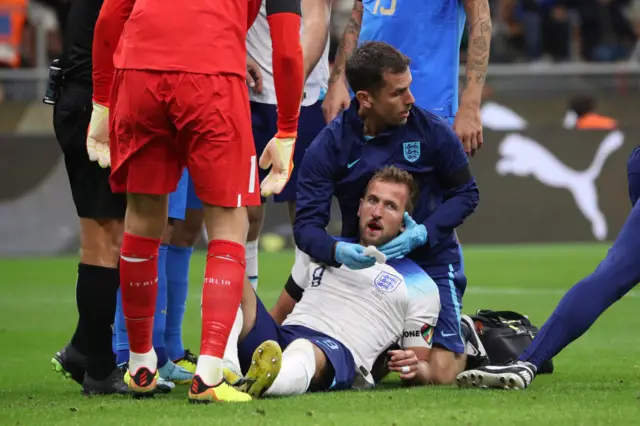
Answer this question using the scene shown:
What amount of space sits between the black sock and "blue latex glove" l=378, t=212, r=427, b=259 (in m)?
1.20

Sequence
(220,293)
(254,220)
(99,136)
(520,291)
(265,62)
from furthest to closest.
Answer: (520,291) < (265,62) < (254,220) < (99,136) < (220,293)

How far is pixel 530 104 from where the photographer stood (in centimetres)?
1508

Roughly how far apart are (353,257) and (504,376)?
800 millimetres

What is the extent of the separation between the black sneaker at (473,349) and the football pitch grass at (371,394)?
351 mm

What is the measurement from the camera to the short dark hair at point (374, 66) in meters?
5.39

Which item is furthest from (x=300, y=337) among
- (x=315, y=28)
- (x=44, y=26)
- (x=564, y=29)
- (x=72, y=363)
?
(x=564, y=29)

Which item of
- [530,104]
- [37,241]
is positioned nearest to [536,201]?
[530,104]

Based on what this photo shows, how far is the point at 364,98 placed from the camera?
5453mm

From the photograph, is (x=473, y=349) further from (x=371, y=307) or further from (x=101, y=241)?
(x=101, y=241)

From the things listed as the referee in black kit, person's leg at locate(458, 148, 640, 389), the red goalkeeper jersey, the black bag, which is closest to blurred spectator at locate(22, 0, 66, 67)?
the referee in black kit

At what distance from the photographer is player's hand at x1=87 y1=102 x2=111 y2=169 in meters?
4.86

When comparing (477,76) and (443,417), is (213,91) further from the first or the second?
(477,76)

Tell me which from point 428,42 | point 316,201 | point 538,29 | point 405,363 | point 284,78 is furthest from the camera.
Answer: point 538,29

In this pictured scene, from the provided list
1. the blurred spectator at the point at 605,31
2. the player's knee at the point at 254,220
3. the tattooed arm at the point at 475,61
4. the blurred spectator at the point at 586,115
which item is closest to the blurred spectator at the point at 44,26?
the blurred spectator at the point at 586,115
